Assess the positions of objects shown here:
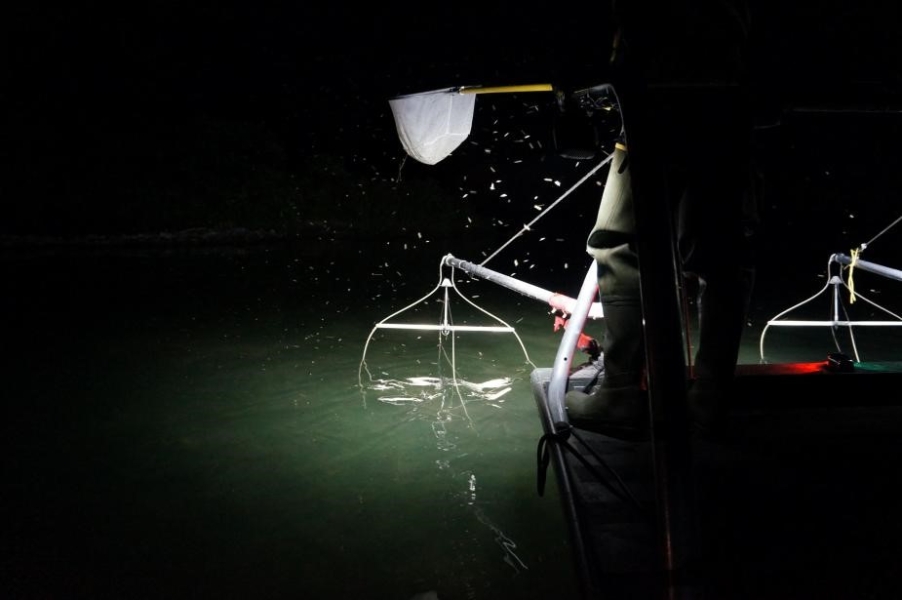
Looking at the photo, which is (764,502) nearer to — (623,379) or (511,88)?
(623,379)

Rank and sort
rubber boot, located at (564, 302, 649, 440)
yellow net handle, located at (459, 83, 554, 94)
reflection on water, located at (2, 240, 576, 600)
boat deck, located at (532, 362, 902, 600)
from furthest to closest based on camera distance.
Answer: reflection on water, located at (2, 240, 576, 600) → rubber boot, located at (564, 302, 649, 440) → yellow net handle, located at (459, 83, 554, 94) → boat deck, located at (532, 362, 902, 600)

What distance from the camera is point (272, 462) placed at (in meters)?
4.23

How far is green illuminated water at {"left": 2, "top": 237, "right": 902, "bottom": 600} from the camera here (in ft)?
9.85

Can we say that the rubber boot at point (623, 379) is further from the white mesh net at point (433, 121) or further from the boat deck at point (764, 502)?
the white mesh net at point (433, 121)

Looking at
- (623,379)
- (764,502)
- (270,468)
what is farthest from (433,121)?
(764,502)

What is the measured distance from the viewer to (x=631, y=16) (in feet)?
5.99

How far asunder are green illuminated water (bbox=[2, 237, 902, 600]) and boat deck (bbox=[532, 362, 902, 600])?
0.73 metres

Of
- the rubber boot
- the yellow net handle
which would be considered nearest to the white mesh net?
the yellow net handle

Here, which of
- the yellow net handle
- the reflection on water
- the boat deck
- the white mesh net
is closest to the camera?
the boat deck

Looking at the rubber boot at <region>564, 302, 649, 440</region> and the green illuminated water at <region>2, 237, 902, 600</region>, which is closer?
the rubber boot at <region>564, 302, 649, 440</region>

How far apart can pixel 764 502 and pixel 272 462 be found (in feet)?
9.81

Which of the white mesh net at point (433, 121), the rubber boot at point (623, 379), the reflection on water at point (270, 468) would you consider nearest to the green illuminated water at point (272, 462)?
the reflection on water at point (270, 468)

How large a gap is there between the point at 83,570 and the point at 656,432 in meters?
2.81

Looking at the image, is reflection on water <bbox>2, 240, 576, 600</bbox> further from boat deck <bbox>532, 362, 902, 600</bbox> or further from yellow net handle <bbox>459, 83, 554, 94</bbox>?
yellow net handle <bbox>459, 83, 554, 94</bbox>
